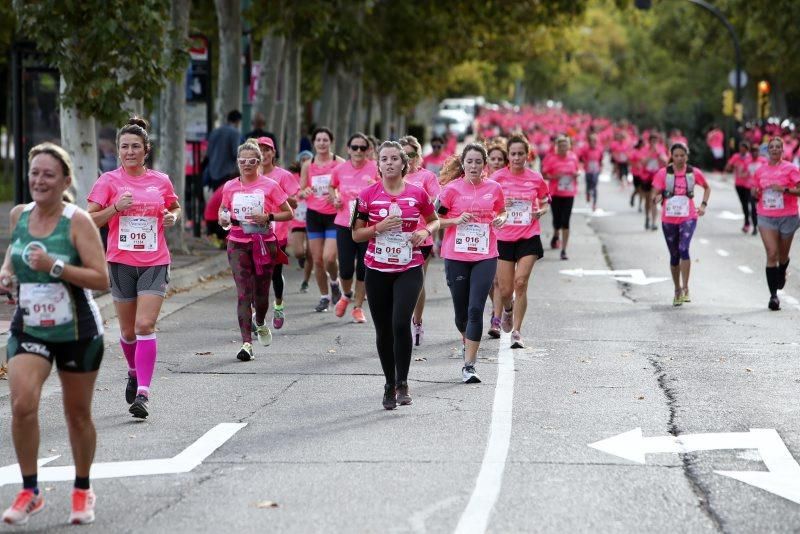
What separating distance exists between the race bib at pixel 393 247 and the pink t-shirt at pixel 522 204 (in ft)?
12.0

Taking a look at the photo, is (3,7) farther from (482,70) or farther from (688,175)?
(482,70)

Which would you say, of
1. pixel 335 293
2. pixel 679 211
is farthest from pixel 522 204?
pixel 679 211

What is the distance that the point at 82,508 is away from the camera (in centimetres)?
687

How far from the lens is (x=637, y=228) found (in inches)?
1204

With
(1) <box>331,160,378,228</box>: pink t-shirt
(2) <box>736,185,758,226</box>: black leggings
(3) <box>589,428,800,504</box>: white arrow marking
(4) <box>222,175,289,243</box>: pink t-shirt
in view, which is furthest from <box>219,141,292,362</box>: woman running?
(2) <box>736,185,758,226</box>: black leggings

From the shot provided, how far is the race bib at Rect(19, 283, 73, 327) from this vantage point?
679cm

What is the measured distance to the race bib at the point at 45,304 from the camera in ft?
22.3

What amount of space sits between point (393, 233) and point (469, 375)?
1689 millimetres

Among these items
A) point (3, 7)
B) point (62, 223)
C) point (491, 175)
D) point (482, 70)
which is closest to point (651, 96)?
point (482, 70)

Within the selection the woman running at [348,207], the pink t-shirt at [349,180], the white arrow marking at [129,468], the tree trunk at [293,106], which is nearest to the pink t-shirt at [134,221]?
the white arrow marking at [129,468]

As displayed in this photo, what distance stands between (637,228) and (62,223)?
24.5 metres

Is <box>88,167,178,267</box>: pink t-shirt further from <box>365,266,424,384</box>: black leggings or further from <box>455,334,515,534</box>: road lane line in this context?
<box>455,334,515,534</box>: road lane line

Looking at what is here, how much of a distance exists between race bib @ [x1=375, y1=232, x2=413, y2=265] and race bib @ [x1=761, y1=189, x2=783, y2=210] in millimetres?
8107

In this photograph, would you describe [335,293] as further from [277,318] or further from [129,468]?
[129,468]
